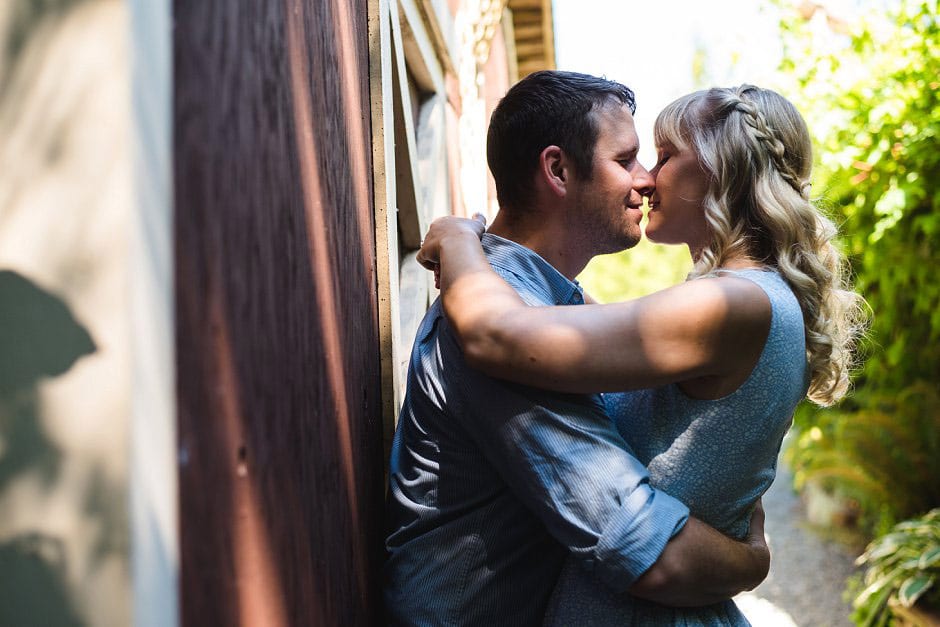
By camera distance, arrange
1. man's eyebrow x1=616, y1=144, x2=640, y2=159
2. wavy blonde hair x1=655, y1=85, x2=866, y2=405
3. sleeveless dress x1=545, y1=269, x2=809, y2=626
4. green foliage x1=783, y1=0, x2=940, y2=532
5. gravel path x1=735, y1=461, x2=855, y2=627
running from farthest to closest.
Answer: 1. gravel path x1=735, y1=461, x2=855, y2=627
2. green foliage x1=783, y1=0, x2=940, y2=532
3. man's eyebrow x1=616, y1=144, x2=640, y2=159
4. wavy blonde hair x1=655, y1=85, x2=866, y2=405
5. sleeveless dress x1=545, y1=269, x2=809, y2=626

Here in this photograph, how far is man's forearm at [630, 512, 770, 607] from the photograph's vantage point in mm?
1700

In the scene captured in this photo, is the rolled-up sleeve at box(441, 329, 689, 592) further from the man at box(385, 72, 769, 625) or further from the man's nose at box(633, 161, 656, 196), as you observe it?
the man's nose at box(633, 161, 656, 196)

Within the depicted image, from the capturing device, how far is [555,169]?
A: 2277 millimetres

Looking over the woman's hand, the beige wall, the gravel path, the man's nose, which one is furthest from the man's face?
the gravel path

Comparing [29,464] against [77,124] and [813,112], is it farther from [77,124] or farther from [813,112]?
[813,112]

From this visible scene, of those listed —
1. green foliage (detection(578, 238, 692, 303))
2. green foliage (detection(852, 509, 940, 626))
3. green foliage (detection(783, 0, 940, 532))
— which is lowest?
green foliage (detection(578, 238, 692, 303))

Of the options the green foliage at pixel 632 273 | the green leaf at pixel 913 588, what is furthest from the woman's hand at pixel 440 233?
the green foliage at pixel 632 273

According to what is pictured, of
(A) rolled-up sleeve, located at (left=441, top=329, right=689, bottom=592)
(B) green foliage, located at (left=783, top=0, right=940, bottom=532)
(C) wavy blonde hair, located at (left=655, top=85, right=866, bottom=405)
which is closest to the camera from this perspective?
(A) rolled-up sleeve, located at (left=441, top=329, right=689, bottom=592)

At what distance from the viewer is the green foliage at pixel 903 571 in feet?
18.1

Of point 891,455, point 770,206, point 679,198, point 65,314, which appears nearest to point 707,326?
point 770,206

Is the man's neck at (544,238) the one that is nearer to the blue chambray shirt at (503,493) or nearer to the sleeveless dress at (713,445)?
the blue chambray shirt at (503,493)

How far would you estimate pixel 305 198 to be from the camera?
151 cm

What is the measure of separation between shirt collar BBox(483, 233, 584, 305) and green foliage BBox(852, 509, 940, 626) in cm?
436

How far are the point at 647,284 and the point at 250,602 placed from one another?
82.2ft
